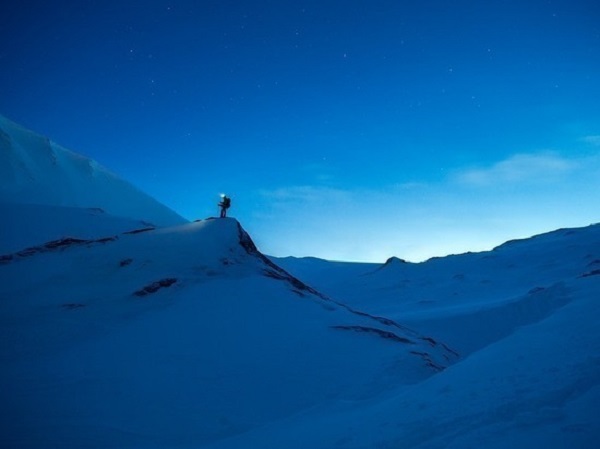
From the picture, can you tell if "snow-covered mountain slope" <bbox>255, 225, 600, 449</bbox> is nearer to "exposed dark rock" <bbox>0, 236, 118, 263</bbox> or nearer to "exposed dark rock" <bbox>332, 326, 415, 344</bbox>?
"exposed dark rock" <bbox>332, 326, 415, 344</bbox>

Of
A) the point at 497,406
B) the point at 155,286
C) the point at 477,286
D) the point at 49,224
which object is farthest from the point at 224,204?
the point at 477,286

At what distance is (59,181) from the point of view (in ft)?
139

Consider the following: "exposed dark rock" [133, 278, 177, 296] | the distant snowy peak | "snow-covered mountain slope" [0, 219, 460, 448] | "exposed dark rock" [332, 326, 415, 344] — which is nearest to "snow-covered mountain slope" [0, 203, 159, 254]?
the distant snowy peak

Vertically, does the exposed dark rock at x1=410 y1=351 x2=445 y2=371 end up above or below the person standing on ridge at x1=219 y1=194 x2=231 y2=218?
below

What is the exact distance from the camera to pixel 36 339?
32.8 feet

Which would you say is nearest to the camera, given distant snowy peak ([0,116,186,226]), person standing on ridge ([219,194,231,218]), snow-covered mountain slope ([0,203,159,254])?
person standing on ridge ([219,194,231,218])

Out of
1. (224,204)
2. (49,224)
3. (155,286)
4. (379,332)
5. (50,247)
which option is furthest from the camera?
(49,224)

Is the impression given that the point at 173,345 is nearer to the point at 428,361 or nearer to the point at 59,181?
the point at 428,361

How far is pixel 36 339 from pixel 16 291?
3.44m

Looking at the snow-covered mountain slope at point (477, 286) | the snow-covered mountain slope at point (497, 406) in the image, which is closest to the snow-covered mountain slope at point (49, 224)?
the snow-covered mountain slope at point (477, 286)

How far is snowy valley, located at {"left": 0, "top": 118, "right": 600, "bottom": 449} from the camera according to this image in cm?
483

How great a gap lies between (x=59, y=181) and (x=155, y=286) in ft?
124

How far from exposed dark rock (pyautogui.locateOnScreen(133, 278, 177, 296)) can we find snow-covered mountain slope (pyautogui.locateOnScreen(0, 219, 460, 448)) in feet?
0.14

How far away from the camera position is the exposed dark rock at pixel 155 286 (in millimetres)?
12289
